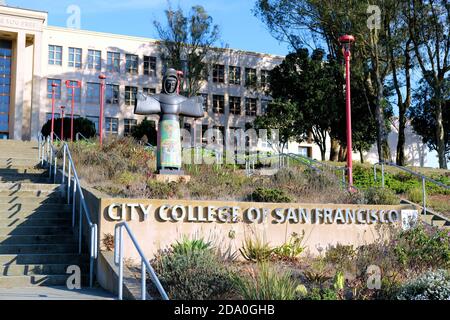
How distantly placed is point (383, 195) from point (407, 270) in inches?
180

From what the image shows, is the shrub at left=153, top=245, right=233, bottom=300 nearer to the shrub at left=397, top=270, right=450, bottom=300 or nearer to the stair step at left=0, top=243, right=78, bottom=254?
the shrub at left=397, top=270, right=450, bottom=300

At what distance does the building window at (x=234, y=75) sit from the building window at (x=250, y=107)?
6.98ft

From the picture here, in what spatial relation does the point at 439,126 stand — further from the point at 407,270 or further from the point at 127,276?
the point at 127,276

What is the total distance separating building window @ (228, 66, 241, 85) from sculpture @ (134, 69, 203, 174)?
42.6 metres

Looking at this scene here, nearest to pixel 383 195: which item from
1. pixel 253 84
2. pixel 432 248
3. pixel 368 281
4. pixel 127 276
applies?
pixel 432 248

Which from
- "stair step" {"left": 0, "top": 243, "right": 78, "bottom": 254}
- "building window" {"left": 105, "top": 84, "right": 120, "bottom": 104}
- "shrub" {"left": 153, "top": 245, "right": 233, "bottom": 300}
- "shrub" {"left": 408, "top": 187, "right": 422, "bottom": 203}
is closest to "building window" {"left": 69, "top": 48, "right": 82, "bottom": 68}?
"building window" {"left": 105, "top": 84, "right": 120, "bottom": 104}

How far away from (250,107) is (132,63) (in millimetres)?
12438

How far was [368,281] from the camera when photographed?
27.9 ft

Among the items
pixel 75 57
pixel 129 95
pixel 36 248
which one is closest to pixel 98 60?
pixel 75 57

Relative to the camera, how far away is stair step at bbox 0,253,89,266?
9891 mm

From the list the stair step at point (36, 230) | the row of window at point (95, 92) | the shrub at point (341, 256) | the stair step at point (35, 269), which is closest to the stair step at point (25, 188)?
the stair step at point (36, 230)

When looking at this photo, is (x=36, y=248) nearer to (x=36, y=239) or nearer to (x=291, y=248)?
(x=36, y=239)

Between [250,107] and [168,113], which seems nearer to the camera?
[168,113]

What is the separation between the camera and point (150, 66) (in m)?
54.2
